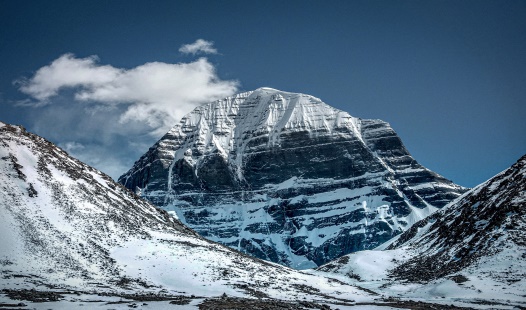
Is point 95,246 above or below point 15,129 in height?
below

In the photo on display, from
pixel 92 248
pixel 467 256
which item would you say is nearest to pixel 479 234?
pixel 467 256

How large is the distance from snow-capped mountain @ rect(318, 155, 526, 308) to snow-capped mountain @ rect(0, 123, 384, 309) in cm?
1785

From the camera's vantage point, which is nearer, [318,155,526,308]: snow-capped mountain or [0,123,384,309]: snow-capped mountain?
[0,123,384,309]: snow-capped mountain

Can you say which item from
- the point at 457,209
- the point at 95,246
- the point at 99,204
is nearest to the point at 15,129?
the point at 99,204

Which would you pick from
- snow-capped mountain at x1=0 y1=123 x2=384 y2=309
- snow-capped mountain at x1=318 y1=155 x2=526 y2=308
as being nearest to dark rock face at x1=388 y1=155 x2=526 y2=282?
snow-capped mountain at x1=318 y1=155 x2=526 y2=308

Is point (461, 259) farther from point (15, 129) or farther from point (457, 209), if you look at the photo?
point (15, 129)

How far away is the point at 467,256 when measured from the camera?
10612 cm

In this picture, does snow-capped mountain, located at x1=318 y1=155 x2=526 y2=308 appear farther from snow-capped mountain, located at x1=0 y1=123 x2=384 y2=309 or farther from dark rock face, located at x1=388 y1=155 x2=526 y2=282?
snow-capped mountain, located at x1=0 y1=123 x2=384 y2=309

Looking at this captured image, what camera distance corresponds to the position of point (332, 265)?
15262 centimetres

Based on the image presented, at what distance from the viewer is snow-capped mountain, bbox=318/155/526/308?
83.9 m

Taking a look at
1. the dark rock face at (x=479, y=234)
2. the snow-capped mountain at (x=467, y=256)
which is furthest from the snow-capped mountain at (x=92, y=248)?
the dark rock face at (x=479, y=234)

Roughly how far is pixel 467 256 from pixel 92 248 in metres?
73.7

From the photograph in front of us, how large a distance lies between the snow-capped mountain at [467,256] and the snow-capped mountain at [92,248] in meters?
17.8

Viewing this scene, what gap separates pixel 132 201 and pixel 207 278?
4239 centimetres
